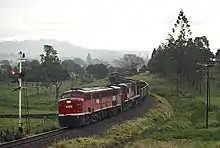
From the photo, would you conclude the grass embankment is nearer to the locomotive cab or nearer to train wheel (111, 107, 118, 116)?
train wheel (111, 107, 118, 116)

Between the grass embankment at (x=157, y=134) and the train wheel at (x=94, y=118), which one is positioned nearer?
the grass embankment at (x=157, y=134)

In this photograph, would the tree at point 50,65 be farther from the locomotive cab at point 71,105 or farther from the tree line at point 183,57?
the locomotive cab at point 71,105

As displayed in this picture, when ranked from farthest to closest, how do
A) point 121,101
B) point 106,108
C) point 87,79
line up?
1. point 87,79
2. point 121,101
3. point 106,108

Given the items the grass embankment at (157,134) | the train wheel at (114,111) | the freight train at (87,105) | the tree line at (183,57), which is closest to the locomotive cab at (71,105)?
the freight train at (87,105)

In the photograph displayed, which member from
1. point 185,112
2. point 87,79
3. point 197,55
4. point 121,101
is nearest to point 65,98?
point 121,101

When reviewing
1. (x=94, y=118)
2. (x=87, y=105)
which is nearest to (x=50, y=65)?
(x=94, y=118)

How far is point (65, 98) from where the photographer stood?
42312mm

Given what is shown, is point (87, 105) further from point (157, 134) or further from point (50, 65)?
point (50, 65)

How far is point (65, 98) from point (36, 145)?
13719 mm

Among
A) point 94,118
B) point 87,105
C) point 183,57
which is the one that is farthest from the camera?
point 183,57

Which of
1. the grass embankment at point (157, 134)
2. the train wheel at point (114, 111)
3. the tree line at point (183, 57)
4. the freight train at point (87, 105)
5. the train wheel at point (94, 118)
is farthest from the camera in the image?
the tree line at point (183, 57)

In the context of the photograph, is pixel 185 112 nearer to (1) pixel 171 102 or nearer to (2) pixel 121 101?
(1) pixel 171 102

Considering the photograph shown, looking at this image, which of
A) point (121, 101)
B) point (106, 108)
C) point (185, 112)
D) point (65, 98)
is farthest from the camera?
point (185, 112)

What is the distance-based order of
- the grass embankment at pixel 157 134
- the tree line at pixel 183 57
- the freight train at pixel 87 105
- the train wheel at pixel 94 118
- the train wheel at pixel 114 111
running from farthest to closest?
1. the tree line at pixel 183 57
2. the train wheel at pixel 114 111
3. the train wheel at pixel 94 118
4. the freight train at pixel 87 105
5. the grass embankment at pixel 157 134
